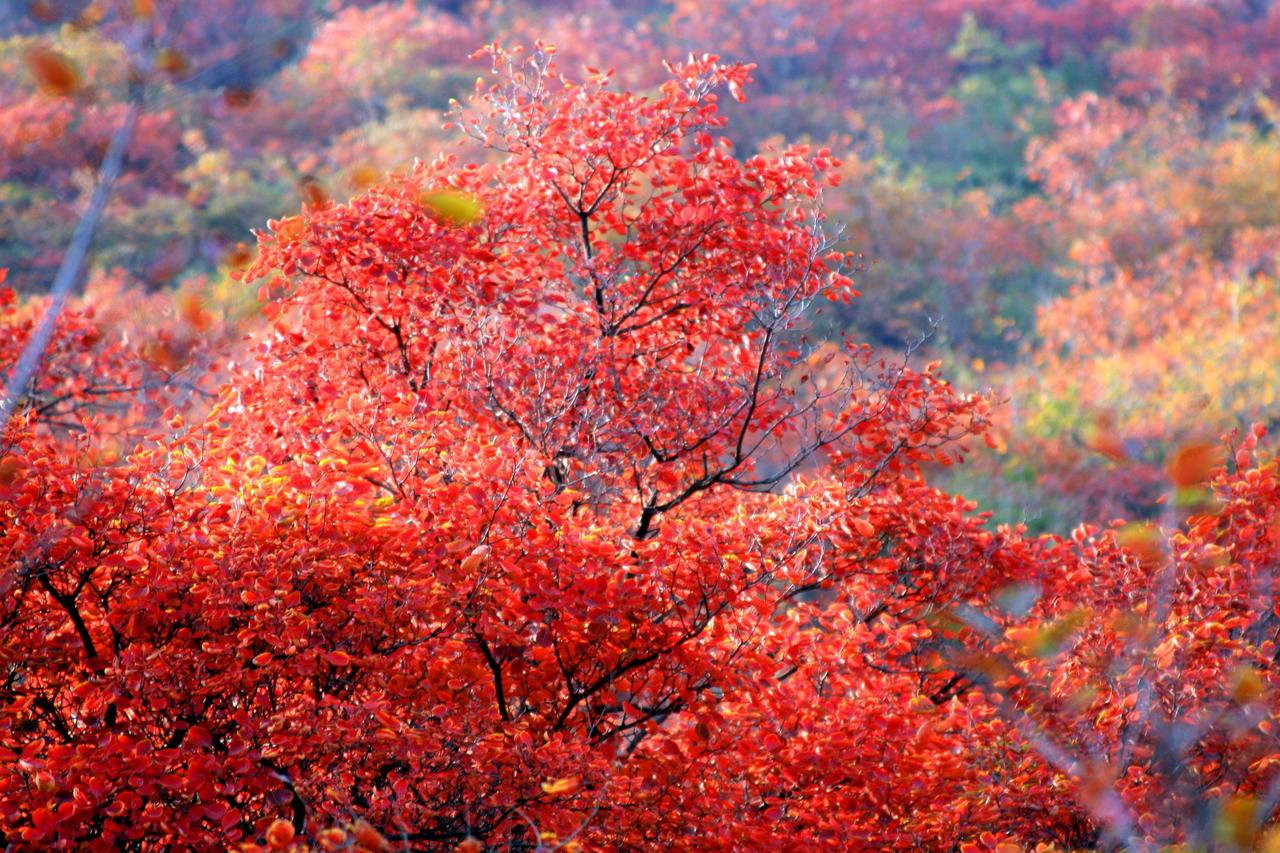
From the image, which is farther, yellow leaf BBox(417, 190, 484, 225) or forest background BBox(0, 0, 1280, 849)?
yellow leaf BBox(417, 190, 484, 225)

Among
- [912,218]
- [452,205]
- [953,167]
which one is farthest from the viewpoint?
[953,167]

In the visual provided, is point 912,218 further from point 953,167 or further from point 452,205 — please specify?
point 452,205

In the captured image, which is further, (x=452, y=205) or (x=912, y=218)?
(x=912, y=218)

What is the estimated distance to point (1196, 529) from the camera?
7.73m

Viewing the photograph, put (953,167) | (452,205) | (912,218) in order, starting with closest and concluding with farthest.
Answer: (452,205) → (912,218) → (953,167)

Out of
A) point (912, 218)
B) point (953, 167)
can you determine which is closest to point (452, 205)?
point (912, 218)

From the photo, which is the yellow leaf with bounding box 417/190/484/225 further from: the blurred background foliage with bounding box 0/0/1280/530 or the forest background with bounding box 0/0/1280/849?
the blurred background foliage with bounding box 0/0/1280/530

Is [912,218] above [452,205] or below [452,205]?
below

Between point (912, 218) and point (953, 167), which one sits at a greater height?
point (912, 218)

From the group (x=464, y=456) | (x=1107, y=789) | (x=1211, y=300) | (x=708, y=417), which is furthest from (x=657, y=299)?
(x=1211, y=300)

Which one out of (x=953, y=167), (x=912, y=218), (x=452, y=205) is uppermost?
(x=452, y=205)

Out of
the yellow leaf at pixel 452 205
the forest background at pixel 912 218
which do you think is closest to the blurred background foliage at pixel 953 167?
the forest background at pixel 912 218

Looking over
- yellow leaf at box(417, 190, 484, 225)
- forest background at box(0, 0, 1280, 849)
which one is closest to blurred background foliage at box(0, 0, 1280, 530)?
forest background at box(0, 0, 1280, 849)

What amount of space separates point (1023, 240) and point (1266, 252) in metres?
5.46
